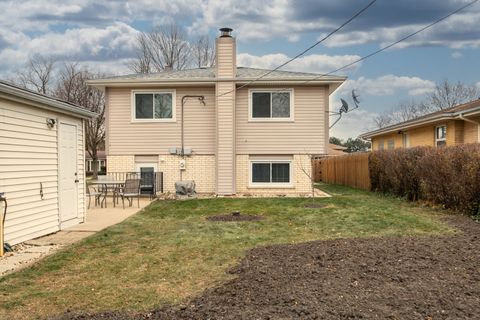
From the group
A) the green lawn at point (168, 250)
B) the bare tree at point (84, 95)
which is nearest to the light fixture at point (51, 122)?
the green lawn at point (168, 250)

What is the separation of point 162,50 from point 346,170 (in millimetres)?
22371

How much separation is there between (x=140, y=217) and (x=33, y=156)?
3.51 m

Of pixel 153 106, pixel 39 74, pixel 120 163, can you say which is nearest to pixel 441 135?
pixel 153 106

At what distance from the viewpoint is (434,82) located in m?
43.9

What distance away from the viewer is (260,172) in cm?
1686

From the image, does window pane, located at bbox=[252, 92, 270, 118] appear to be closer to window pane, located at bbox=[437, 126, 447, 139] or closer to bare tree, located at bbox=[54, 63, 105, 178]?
window pane, located at bbox=[437, 126, 447, 139]

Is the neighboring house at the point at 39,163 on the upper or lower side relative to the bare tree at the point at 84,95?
lower

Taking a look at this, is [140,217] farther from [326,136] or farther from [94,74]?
[94,74]

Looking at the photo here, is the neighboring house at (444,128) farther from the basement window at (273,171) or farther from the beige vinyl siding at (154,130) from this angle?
the beige vinyl siding at (154,130)

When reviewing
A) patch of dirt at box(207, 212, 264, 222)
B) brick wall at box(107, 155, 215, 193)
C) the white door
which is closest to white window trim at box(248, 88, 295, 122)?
brick wall at box(107, 155, 215, 193)

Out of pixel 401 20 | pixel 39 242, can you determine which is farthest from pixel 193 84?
pixel 39 242

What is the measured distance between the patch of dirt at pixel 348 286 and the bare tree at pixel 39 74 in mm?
38738

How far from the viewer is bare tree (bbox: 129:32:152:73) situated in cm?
3850

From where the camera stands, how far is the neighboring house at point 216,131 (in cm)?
1645
